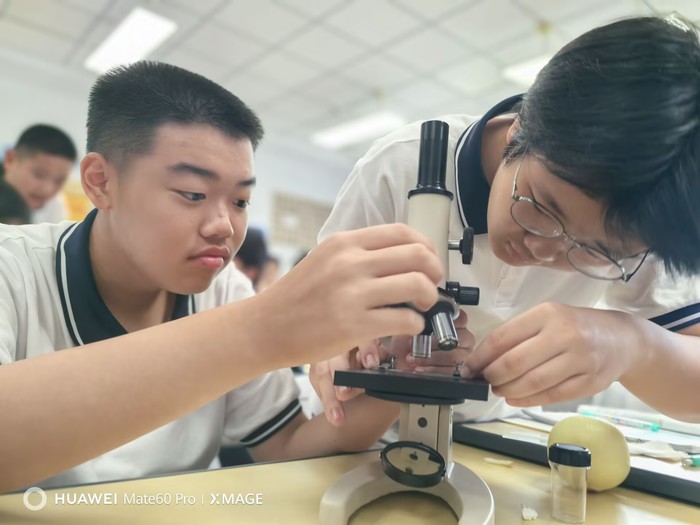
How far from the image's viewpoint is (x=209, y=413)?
3.14 feet

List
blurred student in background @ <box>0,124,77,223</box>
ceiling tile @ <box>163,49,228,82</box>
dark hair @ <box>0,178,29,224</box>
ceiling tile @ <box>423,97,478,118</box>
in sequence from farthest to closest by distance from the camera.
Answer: ceiling tile @ <box>423,97,478,118</box> → ceiling tile @ <box>163,49,228,82</box> → blurred student in background @ <box>0,124,77,223</box> → dark hair @ <box>0,178,29,224</box>

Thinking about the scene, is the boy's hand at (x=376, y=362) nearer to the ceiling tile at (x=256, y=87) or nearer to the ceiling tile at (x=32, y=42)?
the ceiling tile at (x=256, y=87)

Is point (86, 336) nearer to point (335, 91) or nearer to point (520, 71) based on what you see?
point (520, 71)

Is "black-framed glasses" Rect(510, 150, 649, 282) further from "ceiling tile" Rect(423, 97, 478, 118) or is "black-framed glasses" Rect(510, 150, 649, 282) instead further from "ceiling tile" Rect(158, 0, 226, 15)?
"ceiling tile" Rect(423, 97, 478, 118)

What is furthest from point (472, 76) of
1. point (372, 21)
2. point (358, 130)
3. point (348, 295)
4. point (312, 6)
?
point (348, 295)

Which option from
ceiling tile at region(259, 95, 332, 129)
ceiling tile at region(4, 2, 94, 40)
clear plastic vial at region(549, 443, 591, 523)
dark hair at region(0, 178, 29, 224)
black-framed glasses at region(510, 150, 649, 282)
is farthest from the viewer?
ceiling tile at region(259, 95, 332, 129)

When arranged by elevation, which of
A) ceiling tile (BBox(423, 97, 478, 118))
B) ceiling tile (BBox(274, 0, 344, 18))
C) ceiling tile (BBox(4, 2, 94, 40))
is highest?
ceiling tile (BBox(274, 0, 344, 18))

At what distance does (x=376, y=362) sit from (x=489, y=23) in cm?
302

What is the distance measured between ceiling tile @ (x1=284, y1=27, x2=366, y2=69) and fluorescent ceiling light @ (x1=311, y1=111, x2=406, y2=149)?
91 centimetres

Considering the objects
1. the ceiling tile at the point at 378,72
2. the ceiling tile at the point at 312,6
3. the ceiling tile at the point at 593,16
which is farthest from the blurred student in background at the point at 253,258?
the ceiling tile at the point at 593,16

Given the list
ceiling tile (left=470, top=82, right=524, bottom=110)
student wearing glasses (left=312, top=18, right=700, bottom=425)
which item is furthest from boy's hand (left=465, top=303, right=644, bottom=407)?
ceiling tile (left=470, top=82, right=524, bottom=110)

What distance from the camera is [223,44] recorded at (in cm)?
345

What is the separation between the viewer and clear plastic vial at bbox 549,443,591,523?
0.60 m

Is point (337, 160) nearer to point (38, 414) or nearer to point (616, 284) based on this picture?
point (616, 284)
